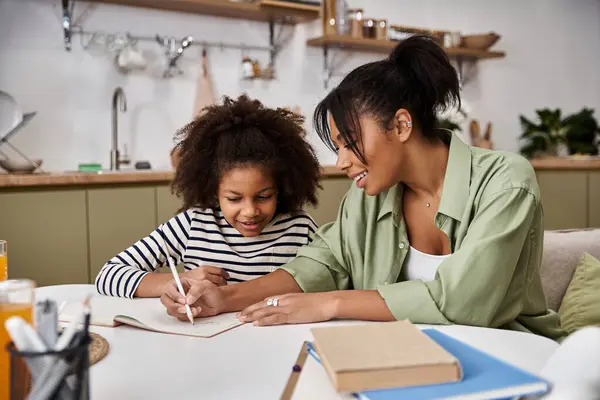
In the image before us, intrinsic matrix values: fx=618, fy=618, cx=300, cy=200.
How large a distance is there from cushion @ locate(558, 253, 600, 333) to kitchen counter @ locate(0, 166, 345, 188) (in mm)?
1078

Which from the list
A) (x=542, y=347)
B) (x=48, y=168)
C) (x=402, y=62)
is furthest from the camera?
(x=48, y=168)

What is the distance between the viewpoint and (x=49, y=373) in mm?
557

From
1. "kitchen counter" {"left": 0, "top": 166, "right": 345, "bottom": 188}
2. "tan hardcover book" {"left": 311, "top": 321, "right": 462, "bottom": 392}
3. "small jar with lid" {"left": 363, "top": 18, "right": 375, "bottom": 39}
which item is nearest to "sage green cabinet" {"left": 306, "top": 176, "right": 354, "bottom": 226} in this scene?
"kitchen counter" {"left": 0, "top": 166, "right": 345, "bottom": 188}

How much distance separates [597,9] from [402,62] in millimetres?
4671

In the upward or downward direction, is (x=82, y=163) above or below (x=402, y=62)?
below

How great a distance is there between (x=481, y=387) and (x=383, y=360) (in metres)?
0.11

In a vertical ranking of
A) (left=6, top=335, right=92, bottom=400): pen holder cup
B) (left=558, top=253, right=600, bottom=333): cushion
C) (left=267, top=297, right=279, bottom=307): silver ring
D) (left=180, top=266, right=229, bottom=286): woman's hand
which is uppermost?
(left=6, top=335, right=92, bottom=400): pen holder cup

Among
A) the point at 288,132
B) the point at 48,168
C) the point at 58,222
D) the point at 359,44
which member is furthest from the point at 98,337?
the point at 359,44

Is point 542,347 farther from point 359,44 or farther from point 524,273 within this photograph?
point 359,44

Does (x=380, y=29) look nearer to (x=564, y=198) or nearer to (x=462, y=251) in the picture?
(x=564, y=198)

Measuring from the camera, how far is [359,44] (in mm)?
4047

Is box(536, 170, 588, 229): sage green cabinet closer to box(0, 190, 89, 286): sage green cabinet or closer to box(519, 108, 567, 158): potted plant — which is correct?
box(519, 108, 567, 158): potted plant

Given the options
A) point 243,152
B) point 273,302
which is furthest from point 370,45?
point 273,302

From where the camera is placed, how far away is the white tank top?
4.42ft
